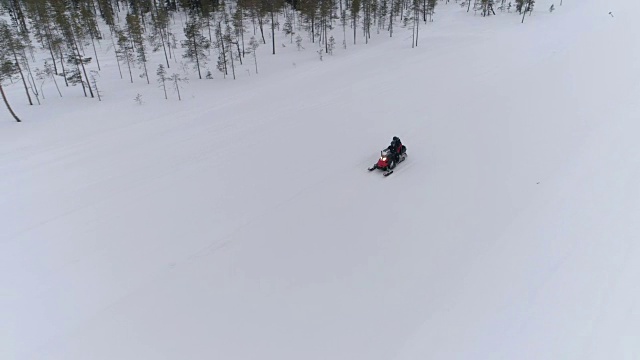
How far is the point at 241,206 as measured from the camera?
15773 mm

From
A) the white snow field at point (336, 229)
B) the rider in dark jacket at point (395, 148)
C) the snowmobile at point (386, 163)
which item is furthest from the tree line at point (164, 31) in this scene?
the rider in dark jacket at point (395, 148)

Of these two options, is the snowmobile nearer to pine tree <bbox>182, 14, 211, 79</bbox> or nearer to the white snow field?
the white snow field

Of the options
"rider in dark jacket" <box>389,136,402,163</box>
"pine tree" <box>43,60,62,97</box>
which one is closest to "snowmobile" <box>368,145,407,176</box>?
"rider in dark jacket" <box>389,136,402,163</box>

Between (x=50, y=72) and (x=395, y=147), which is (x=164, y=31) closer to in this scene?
(x=50, y=72)

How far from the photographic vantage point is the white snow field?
33.3ft

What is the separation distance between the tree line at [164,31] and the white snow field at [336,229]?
34.1 feet

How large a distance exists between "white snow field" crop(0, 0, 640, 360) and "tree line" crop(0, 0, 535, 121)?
10399 millimetres

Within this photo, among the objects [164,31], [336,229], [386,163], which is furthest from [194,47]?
[336,229]

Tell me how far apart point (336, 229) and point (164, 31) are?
41635 mm

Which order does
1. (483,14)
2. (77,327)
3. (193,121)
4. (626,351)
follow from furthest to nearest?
(483,14) < (193,121) < (77,327) < (626,351)

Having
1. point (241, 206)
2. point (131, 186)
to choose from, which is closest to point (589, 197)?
point (241, 206)

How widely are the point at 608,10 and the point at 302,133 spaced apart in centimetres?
5672

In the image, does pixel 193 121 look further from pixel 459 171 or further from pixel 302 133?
pixel 459 171

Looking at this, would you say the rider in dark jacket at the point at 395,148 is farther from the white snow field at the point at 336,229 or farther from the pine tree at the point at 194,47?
the pine tree at the point at 194,47
